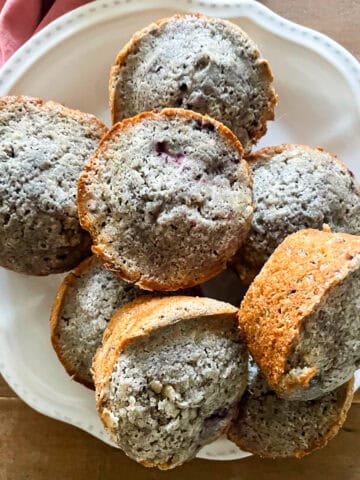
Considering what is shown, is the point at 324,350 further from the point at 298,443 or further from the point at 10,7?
the point at 10,7

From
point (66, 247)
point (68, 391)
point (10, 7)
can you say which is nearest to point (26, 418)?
point (68, 391)

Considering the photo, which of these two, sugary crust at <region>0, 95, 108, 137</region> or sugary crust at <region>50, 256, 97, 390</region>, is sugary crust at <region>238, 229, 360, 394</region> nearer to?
sugary crust at <region>50, 256, 97, 390</region>

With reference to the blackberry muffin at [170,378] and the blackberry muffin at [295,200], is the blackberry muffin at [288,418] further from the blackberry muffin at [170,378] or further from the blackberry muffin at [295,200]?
the blackberry muffin at [295,200]

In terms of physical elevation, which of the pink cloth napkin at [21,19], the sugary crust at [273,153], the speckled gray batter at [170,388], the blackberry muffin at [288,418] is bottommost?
the blackberry muffin at [288,418]

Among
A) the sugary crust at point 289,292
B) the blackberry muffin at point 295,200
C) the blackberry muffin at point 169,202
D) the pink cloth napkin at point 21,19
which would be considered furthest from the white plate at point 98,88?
the sugary crust at point 289,292

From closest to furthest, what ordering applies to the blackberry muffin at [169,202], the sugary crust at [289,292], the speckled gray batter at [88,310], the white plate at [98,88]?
the sugary crust at [289,292] < the blackberry muffin at [169,202] < the speckled gray batter at [88,310] < the white plate at [98,88]

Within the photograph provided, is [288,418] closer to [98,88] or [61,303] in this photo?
[61,303]
